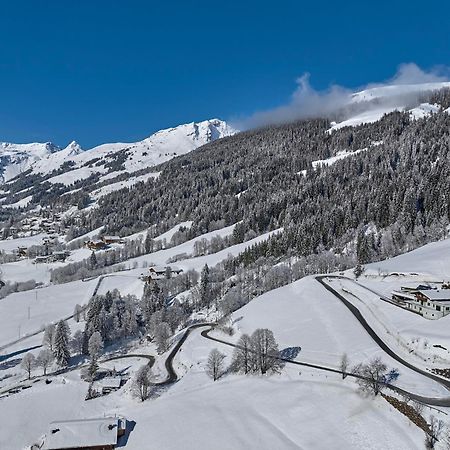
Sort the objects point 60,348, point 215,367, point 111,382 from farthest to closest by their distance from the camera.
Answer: point 60,348 → point 111,382 → point 215,367

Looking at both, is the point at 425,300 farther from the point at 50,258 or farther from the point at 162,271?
the point at 50,258

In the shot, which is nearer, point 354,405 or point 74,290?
point 354,405

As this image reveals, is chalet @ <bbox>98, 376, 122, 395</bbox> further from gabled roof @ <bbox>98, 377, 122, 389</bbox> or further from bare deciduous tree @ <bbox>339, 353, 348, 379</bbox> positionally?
bare deciduous tree @ <bbox>339, 353, 348, 379</bbox>

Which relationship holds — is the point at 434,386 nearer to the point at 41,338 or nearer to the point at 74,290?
the point at 41,338

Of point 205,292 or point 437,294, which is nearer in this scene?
point 437,294

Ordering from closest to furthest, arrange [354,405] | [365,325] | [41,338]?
1. [354,405]
2. [365,325]
3. [41,338]

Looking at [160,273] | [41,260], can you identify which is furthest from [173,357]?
[41,260]

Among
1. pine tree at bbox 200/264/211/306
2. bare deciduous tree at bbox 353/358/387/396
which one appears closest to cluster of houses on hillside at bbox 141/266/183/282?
pine tree at bbox 200/264/211/306

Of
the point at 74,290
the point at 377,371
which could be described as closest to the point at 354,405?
the point at 377,371
